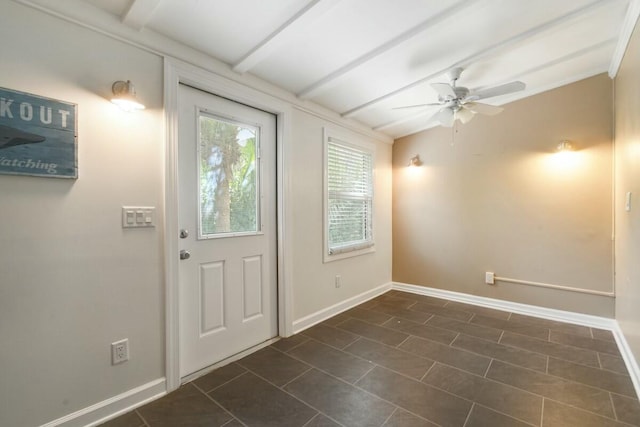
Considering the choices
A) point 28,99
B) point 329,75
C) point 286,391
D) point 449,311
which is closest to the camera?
point 28,99

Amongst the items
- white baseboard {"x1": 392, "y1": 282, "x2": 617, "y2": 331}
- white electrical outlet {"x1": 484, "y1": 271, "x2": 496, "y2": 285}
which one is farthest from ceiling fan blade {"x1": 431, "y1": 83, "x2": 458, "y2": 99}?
white baseboard {"x1": 392, "y1": 282, "x2": 617, "y2": 331}

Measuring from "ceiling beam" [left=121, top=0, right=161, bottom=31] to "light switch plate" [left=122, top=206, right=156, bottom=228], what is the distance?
3.49ft

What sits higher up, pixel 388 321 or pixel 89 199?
pixel 89 199

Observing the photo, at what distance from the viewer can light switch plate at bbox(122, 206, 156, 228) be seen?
1672 mm

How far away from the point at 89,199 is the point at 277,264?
1507 millimetres

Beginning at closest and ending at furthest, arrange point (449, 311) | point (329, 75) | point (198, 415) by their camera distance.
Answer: point (198, 415)
point (329, 75)
point (449, 311)

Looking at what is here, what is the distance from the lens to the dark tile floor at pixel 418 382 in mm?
1622

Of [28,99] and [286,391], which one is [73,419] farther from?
[28,99]

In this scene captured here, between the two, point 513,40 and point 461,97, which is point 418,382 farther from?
point 513,40

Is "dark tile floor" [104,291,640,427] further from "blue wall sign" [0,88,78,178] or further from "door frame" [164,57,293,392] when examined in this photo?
"blue wall sign" [0,88,78,178]

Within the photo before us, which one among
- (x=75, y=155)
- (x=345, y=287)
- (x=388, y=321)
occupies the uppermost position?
(x=75, y=155)

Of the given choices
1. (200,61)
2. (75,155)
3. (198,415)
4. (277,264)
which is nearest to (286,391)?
(198,415)

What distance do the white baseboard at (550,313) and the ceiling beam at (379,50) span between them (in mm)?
2639

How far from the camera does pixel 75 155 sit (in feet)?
4.91
